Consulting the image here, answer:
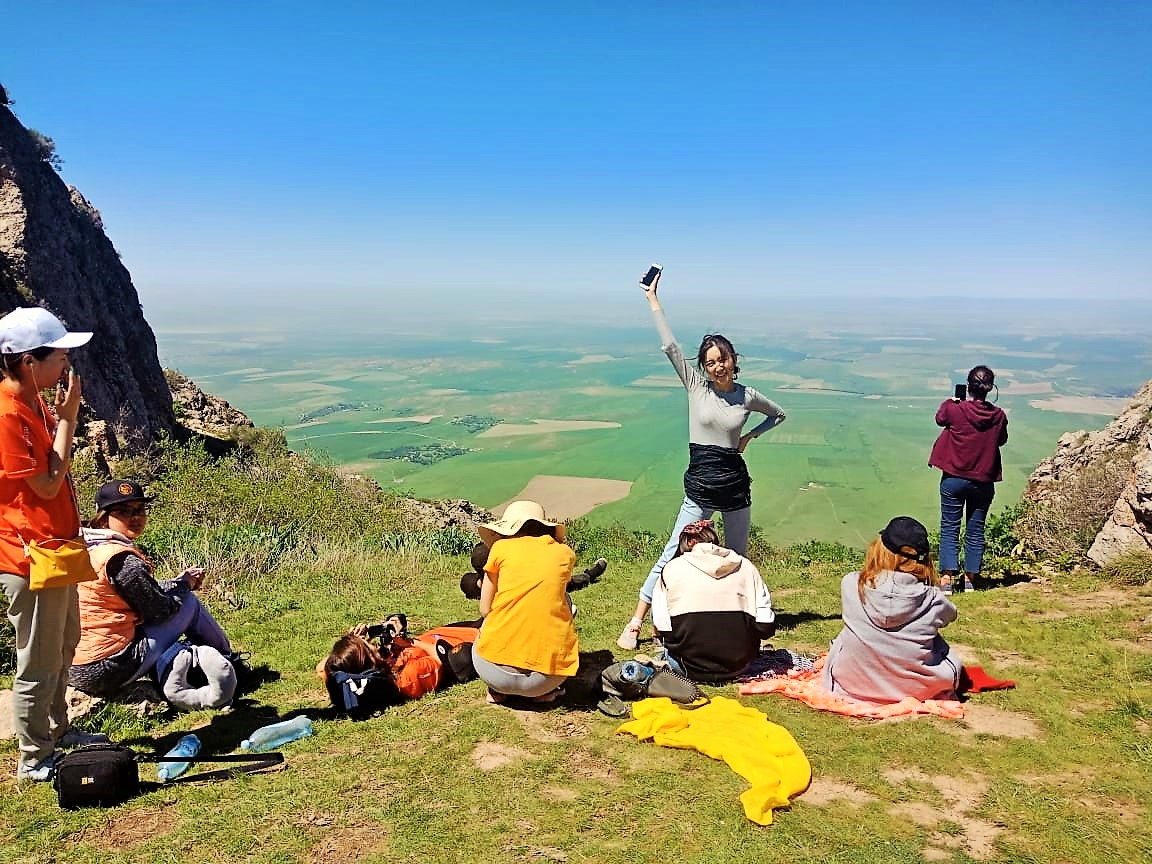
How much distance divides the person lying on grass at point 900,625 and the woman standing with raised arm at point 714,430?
137 cm

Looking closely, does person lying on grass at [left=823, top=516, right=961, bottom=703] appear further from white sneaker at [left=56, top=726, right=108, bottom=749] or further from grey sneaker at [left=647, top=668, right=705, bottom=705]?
white sneaker at [left=56, top=726, right=108, bottom=749]

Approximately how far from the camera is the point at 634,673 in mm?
4492

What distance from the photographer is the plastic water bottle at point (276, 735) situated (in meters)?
4.09

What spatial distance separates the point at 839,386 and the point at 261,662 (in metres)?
92.7

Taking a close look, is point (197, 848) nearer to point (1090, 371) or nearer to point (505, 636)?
point (505, 636)

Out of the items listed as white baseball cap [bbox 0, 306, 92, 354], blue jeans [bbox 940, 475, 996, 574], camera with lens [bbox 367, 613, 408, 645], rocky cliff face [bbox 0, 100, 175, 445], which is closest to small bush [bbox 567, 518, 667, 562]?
blue jeans [bbox 940, 475, 996, 574]

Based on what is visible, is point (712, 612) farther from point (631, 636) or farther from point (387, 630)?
point (387, 630)

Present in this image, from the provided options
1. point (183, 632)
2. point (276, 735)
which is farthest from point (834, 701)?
point (183, 632)

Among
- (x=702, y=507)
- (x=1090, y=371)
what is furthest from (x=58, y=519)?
(x=1090, y=371)

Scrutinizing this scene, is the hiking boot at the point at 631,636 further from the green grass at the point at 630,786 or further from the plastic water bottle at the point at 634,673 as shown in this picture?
the plastic water bottle at the point at 634,673

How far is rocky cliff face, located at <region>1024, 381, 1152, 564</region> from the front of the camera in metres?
7.48

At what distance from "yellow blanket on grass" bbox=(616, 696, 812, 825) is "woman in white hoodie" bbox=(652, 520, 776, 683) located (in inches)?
14.6

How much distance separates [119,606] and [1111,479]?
34.6ft

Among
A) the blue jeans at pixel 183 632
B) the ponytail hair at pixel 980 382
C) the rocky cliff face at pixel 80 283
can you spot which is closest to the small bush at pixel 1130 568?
the ponytail hair at pixel 980 382
